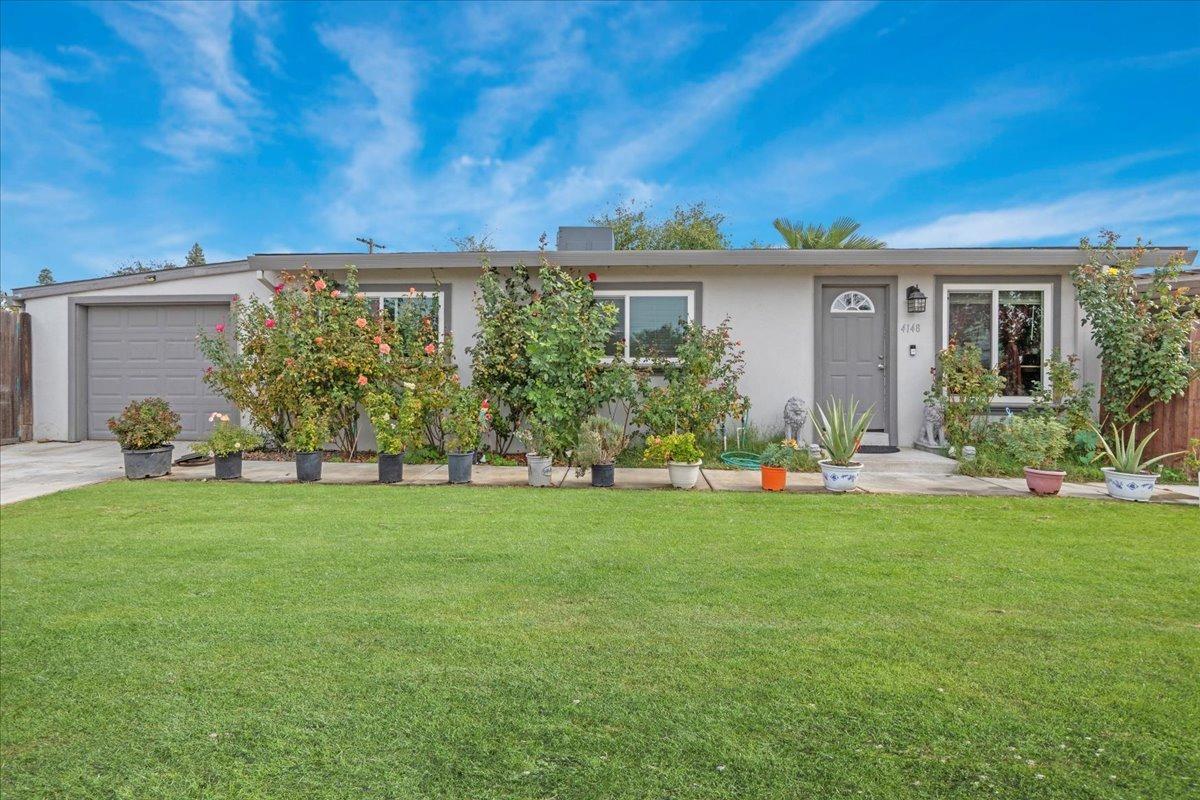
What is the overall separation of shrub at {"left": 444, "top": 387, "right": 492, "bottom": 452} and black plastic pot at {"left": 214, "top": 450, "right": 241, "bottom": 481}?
211 cm

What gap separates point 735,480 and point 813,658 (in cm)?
396

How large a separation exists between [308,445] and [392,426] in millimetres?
843

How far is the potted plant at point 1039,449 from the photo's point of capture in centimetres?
536

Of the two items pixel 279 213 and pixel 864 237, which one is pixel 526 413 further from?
pixel 279 213

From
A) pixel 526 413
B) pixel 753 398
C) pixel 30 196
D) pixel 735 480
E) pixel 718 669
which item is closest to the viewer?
pixel 718 669

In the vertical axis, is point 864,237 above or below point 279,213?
below

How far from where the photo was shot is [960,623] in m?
2.60

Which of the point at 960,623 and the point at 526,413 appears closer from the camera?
the point at 960,623

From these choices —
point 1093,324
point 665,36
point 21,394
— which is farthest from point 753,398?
point 21,394

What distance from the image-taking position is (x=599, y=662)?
7.30 ft

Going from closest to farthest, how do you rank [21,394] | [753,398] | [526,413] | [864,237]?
1. [526,413]
2. [753,398]
3. [21,394]
4. [864,237]

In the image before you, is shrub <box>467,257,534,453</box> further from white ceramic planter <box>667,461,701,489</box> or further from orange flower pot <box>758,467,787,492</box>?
orange flower pot <box>758,467,787,492</box>

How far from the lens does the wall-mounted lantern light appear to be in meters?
7.84

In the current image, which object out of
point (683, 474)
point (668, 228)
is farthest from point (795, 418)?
point (668, 228)
